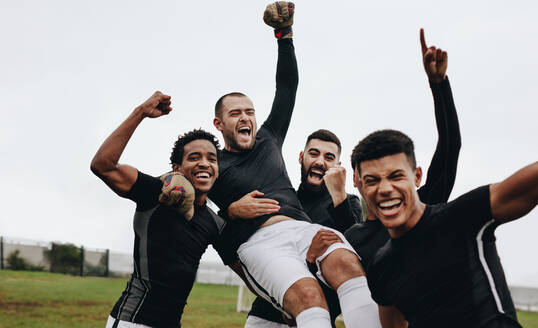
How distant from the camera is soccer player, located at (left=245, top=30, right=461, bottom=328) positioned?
3.71 metres

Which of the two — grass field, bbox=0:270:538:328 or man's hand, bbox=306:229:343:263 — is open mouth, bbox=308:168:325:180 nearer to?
man's hand, bbox=306:229:343:263

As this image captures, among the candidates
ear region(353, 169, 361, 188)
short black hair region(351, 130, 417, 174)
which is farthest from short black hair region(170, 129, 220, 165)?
short black hair region(351, 130, 417, 174)

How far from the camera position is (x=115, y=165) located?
13.5ft

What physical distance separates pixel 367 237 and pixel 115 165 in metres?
2.14

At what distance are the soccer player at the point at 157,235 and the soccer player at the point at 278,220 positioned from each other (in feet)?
1.27

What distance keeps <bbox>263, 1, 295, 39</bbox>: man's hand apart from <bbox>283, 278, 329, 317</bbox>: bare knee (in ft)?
9.23

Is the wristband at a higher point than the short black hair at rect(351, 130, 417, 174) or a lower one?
higher

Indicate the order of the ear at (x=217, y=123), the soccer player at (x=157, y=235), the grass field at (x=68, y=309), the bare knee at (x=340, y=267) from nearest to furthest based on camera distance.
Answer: the bare knee at (x=340, y=267) < the soccer player at (x=157, y=235) < the ear at (x=217, y=123) < the grass field at (x=68, y=309)

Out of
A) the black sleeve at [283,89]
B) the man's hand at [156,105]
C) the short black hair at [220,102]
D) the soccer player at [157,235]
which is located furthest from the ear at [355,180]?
the short black hair at [220,102]

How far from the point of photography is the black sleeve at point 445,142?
12.1 feet

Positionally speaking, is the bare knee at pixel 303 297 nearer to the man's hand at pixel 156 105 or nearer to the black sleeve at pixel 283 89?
the man's hand at pixel 156 105

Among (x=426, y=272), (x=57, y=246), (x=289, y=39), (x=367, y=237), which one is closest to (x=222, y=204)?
(x=367, y=237)

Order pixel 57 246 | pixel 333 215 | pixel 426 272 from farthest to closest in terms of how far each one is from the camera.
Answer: pixel 57 246 → pixel 333 215 → pixel 426 272

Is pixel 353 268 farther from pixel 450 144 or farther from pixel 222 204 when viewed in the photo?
pixel 222 204
